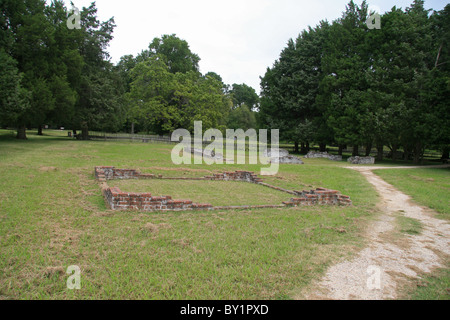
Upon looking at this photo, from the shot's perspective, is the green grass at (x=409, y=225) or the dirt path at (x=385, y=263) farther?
the green grass at (x=409, y=225)

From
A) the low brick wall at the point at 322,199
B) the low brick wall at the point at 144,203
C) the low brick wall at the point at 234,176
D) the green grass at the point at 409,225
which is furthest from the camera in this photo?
the low brick wall at the point at 234,176

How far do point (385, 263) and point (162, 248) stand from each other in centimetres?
349

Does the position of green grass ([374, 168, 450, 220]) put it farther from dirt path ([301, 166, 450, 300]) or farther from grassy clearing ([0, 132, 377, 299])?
grassy clearing ([0, 132, 377, 299])

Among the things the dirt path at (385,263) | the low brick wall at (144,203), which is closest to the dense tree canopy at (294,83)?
the low brick wall at (144,203)

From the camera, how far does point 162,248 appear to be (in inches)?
174

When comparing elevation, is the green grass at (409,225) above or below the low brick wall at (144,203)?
below

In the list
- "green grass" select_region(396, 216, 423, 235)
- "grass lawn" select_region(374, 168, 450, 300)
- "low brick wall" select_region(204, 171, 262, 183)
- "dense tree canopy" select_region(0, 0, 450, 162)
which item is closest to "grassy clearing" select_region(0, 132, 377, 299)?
"green grass" select_region(396, 216, 423, 235)

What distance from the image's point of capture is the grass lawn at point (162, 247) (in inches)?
131

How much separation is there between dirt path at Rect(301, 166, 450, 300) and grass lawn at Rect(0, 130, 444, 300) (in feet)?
0.79

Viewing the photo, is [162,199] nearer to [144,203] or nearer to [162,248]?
[144,203]

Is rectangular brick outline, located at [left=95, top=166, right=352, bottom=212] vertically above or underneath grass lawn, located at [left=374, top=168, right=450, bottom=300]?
above

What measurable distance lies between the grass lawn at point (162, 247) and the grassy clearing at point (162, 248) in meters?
0.02

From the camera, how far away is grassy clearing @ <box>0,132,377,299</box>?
3.32 m

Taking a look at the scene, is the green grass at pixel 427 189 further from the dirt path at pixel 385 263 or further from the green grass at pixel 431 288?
the green grass at pixel 431 288
